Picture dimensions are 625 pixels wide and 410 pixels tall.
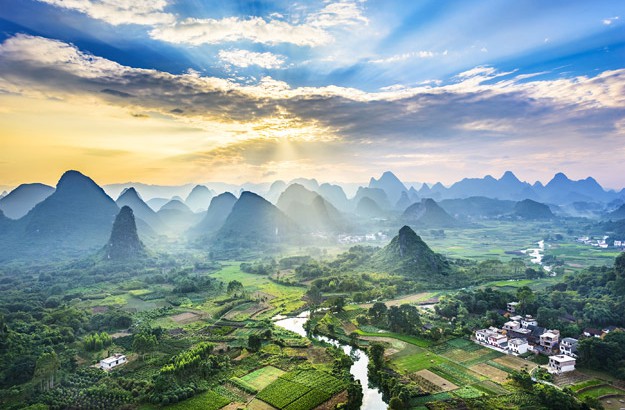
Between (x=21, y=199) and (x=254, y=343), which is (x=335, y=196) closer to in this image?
(x=21, y=199)

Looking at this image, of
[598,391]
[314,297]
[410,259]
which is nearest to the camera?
[598,391]

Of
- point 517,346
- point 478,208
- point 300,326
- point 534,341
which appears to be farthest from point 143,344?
point 478,208

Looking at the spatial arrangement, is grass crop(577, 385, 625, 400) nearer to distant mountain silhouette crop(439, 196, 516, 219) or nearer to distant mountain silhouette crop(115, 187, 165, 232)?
distant mountain silhouette crop(439, 196, 516, 219)

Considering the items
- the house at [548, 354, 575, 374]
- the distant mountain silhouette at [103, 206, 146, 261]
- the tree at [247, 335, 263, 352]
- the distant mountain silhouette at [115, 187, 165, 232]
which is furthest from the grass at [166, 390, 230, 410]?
the distant mountain silhouette at [115, 187, 165, 232]

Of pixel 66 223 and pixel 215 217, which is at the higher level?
pixel 66 223

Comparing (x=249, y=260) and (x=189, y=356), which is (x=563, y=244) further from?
(x=189, y=356)

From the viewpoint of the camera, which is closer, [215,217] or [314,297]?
[314,297]

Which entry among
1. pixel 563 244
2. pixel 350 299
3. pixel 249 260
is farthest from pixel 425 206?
pixel 350 299

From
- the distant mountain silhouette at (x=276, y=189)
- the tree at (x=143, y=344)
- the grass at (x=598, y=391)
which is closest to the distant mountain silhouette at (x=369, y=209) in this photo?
the distant mountain silhouette at (x=276, y=189)
